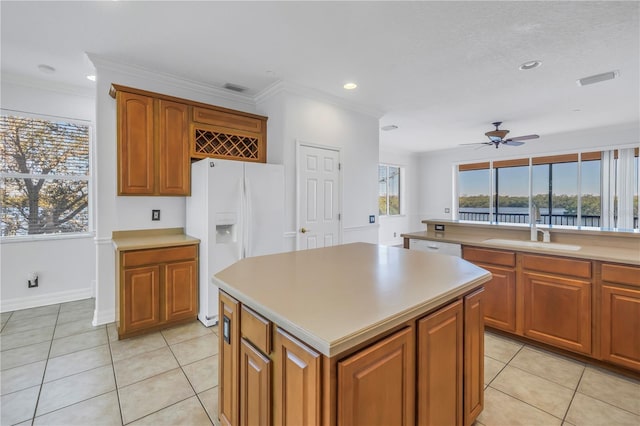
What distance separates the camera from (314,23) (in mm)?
2348

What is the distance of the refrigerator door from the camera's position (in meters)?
3.15

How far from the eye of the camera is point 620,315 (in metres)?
2.13

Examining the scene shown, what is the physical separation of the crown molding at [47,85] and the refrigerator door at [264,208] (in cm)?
252

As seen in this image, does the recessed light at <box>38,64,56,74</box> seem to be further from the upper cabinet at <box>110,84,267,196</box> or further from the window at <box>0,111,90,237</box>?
the upper cabinet at <box>110,84,267,196</box>

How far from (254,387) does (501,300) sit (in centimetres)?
250

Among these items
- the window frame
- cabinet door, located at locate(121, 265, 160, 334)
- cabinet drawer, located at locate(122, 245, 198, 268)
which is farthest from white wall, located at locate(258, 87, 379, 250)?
the window frame

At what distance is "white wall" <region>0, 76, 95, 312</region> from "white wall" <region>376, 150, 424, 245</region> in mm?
6166

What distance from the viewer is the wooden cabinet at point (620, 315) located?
208 cm

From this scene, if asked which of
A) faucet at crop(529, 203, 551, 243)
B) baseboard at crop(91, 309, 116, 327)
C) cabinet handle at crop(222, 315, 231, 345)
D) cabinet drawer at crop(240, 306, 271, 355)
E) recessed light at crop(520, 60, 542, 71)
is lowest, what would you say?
baseboard at crop(91, 309, 116, 327)

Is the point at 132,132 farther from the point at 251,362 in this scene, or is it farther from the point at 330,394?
the point at 330,394

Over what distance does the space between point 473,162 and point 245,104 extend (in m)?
6.29

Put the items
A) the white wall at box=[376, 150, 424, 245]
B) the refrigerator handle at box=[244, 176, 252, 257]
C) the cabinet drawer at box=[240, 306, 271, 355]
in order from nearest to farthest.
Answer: the cabinet drawer at box=[240, 306, 271, 355]
the refrigerator handle at box=[244, 176, 252, 257]
the white wall at box=[376, 150, 424, 245]

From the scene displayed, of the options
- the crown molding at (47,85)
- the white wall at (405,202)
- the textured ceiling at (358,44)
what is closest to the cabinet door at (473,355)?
the textured ceiling at (358,44)

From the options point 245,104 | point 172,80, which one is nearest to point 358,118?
point 245,104
